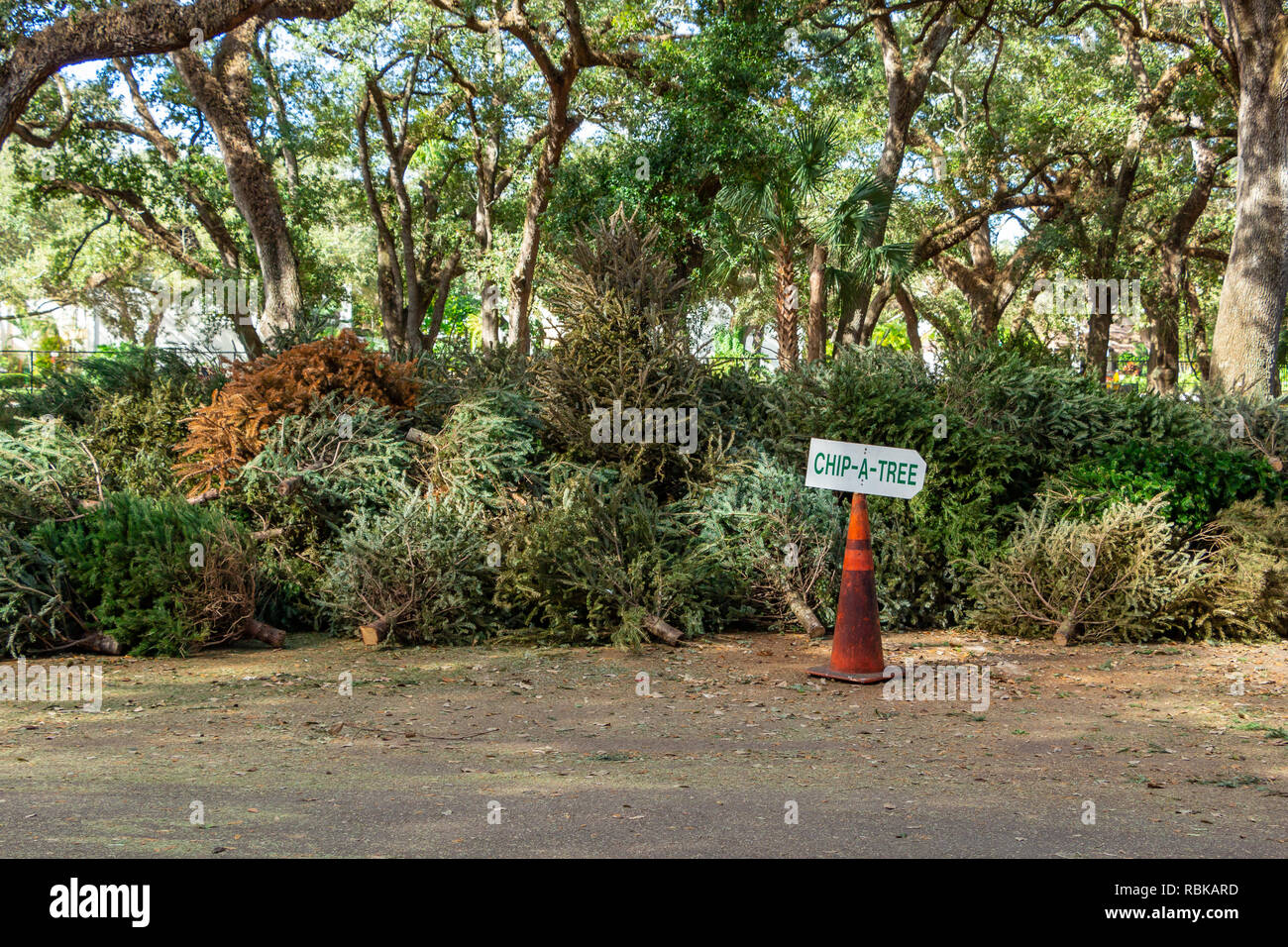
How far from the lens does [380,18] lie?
917 inches

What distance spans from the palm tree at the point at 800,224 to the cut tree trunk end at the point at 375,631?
344 inches

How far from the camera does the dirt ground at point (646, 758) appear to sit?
431 cm

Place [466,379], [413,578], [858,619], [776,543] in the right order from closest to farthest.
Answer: [858,619], [413,578], [776,543], [466,379]

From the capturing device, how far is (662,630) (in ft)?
28.0

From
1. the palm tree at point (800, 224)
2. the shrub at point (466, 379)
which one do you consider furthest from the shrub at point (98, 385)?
the palm tree at point (800, 224)

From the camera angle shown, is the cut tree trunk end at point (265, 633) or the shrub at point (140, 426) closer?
the cut tree trunk end at point (265, 633)

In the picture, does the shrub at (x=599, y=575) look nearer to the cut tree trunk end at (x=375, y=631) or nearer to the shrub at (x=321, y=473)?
the cut tree trunk end at (x=375, y=631)

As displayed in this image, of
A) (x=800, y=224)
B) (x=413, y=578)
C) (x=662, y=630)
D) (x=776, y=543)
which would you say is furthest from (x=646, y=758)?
(x=800, y=224)

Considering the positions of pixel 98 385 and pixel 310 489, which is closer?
pixel 310 489

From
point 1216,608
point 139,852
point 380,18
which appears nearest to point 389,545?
point 139,852

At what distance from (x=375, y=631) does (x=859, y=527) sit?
389cm

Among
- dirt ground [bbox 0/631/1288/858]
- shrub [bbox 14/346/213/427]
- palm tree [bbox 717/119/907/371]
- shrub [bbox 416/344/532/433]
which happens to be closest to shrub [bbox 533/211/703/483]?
shrub [bbox 416/344/532/433]

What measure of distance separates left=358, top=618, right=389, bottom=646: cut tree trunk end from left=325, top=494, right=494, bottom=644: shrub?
49 millimetres

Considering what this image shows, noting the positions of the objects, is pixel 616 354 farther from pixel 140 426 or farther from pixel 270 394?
pixel 140 426
